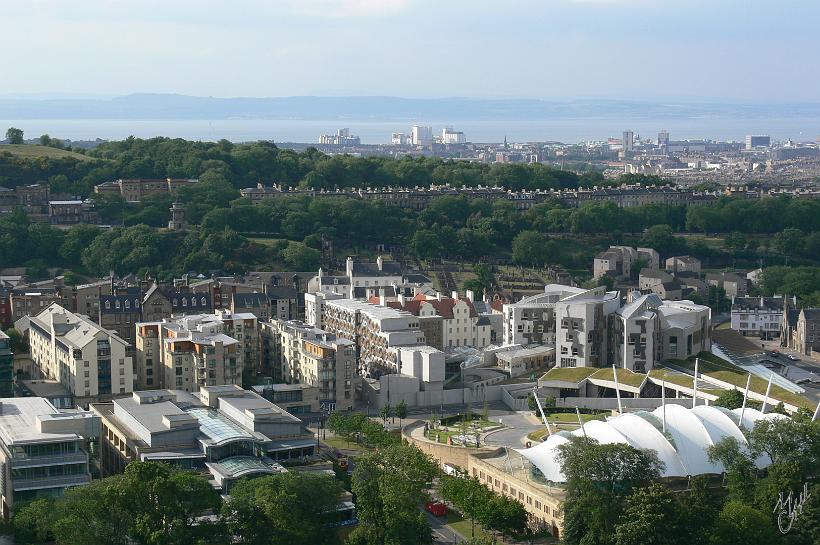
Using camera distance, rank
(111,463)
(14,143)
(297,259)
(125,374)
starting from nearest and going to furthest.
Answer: (111,463) < (125,374) < (297,259) < (14,143)

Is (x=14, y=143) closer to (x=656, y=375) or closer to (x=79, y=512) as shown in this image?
(x=656, y=375)

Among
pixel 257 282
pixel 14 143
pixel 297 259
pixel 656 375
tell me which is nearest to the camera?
pixel 656 375

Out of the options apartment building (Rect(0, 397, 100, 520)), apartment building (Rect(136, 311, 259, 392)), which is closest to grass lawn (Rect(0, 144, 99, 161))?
apartment building (Rect(136, 311, 259, 392))

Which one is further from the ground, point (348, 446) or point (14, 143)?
point (14, 143)

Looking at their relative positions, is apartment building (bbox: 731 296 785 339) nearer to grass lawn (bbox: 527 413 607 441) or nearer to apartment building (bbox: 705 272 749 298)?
apartment building (bbox: 705 272 749 298)

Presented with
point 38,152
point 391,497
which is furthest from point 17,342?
point 38,152

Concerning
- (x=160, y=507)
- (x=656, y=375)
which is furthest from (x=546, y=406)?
(x=160, y=507)
